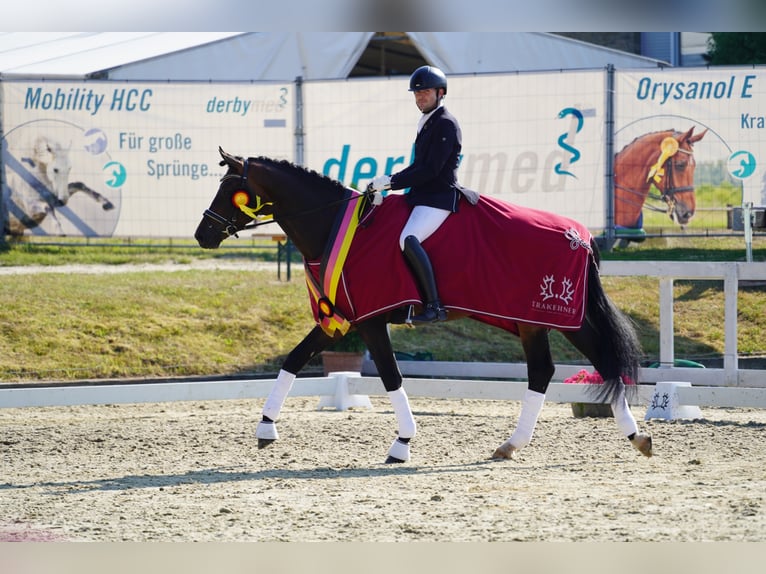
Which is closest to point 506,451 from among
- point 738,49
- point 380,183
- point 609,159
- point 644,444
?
point 644,444

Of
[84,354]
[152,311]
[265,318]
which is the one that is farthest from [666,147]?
[84,354]

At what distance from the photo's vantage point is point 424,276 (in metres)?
6.68

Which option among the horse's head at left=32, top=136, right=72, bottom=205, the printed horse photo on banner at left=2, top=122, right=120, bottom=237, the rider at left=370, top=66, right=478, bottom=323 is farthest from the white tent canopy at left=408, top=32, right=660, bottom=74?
the rider at left=370, top=66, right=478, bottom=323

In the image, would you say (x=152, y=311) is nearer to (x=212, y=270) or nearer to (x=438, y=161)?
(x=212, y=270)

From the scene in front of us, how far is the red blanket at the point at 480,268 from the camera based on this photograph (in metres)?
6.73

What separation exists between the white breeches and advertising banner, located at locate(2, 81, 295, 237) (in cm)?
839

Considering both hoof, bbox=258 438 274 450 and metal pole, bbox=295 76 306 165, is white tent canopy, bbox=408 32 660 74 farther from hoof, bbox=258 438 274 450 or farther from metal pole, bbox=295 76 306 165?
hoof, bbox=258 438 274 450

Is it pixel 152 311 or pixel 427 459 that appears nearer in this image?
pixel 427 459

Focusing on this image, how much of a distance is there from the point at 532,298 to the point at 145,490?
8.62 ft

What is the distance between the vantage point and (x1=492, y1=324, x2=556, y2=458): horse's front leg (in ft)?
22.8

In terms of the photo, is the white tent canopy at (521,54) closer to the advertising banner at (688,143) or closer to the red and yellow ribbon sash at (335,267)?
the advertising banner at (688,143)

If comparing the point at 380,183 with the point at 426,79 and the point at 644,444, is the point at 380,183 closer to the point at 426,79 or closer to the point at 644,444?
the point at 426,79

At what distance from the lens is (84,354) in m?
12.2

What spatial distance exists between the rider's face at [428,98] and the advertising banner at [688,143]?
318 inches
